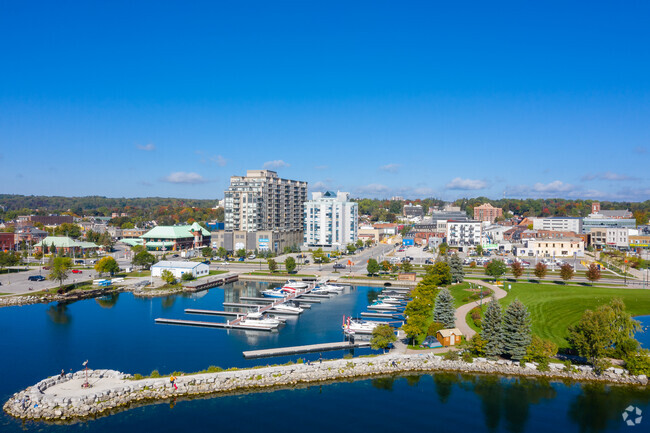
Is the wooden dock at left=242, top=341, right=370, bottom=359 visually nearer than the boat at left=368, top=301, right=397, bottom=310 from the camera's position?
Yes

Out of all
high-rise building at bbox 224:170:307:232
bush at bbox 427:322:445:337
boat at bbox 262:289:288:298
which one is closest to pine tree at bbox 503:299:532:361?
bush at bbox 427:322:445:337

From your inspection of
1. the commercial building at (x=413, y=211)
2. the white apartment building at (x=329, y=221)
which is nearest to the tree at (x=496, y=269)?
the white apartment building at (x=329, y=221)

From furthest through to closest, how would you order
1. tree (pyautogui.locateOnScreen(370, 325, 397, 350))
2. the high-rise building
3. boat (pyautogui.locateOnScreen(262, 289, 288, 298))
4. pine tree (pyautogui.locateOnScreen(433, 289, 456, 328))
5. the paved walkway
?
the high-rise building, boat (pyautogui.locateOnScreen(262, 289, 288, 298)), pine tree (pyautogui.locateOnScreen(433, 289, 456, 328)), the paved walkway, tree (pyautogui.locateOnScreen(370, 325, 397, 350))

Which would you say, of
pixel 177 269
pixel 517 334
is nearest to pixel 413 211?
pixel 177 269

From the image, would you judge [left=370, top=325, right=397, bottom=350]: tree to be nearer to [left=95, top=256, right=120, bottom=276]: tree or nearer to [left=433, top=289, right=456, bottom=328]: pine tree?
[left=433, top=289, right=456, bottom=328]: pine tree

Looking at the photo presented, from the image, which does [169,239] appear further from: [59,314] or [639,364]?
[639,364]
